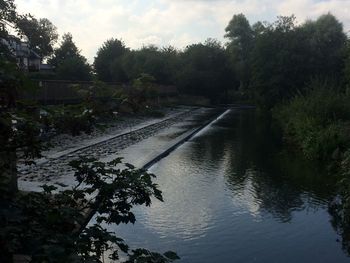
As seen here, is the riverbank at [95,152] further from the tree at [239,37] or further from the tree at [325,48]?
the tree at [239,37]

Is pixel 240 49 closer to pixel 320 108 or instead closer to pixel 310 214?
pixel 320 108

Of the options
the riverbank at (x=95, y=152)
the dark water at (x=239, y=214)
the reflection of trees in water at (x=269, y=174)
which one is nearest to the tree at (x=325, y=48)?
the riverbank at (x=95, y=152)

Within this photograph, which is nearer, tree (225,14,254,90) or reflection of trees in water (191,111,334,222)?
reflection of trees in water (191,111,334,222)

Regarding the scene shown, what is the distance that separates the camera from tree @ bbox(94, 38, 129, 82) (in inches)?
3034

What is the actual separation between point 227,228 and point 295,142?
49.6 ft

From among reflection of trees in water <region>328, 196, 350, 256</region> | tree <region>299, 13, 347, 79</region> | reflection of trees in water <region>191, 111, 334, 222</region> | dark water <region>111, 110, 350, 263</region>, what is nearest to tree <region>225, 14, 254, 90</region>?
tree <region>299, 13, 347, 79</region>

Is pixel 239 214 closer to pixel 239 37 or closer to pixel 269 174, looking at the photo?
pixel 269 174

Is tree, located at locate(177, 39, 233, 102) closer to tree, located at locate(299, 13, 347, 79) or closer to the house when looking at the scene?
tree, located at locate(299, 13, 347, 79)

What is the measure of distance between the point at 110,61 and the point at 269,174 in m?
68.5

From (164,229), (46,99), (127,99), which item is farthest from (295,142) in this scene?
(127,99)

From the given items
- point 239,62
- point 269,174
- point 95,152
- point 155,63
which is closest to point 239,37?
point 239,62

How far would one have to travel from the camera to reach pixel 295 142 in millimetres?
24078

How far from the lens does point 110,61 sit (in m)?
81.8

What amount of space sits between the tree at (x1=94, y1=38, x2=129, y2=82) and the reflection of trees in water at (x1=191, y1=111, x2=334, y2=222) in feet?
174
